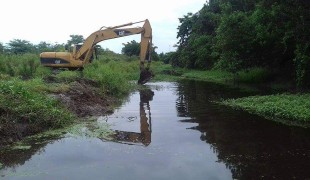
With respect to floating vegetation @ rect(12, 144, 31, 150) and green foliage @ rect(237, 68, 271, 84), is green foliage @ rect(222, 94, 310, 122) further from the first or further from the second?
green foliage @ rect(237, 68, 271, 84)

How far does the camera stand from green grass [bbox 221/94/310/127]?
11086 mm

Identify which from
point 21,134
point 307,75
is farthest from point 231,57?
point 21,134

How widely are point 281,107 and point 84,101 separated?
7.07 meters

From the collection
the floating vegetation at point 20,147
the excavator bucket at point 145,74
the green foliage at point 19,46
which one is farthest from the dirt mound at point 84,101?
the green foliage at point 19,46

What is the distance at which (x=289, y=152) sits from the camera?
312 inches

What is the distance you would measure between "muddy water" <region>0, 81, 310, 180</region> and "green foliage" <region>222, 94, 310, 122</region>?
682 millimetres

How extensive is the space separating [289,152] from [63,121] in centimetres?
612

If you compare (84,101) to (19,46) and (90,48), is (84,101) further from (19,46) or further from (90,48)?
(19,46)

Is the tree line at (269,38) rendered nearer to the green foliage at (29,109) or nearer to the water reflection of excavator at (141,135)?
the water reflection of excavator at (141,135)

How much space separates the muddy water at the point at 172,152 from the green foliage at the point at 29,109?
68 centimetres

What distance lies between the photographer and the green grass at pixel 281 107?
1109 centimetres

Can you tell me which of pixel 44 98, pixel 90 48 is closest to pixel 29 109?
pixel 44 98

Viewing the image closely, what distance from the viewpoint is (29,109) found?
9750mm

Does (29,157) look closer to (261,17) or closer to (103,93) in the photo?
(103,93)
